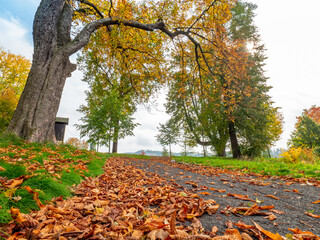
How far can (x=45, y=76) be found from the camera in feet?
20.8

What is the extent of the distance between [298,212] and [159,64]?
1031 centimetres

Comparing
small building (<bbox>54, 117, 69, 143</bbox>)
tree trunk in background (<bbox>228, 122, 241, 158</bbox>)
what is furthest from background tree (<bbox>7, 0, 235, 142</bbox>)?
small building (<bbox>54, 117, 69, 143</bbox>)

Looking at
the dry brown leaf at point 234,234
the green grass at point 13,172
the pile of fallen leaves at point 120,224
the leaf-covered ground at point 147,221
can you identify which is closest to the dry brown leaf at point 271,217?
the leaf-covered ground at point 147,221

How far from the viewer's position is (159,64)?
10953 millimetres

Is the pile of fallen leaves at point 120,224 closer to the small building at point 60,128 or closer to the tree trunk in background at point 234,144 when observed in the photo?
the tree trunk in background at point 234,144

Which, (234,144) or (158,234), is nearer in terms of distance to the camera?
(158,234)

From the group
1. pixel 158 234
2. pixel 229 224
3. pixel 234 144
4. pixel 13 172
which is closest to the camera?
pixel 158 234

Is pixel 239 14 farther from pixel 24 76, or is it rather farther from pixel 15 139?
pixel 24 76

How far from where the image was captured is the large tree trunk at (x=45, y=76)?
5.84 metres

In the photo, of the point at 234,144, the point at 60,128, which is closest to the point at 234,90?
the point at 234,144

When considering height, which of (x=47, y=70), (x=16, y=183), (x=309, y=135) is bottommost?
(x=16, y=183)

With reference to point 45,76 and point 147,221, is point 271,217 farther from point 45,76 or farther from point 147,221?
point 45,76

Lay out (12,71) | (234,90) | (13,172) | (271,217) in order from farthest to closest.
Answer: (12,71) < (234,90) < (13,172) < (271,217)

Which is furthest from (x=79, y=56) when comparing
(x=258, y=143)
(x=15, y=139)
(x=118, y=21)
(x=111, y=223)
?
(x=258, y=143)
